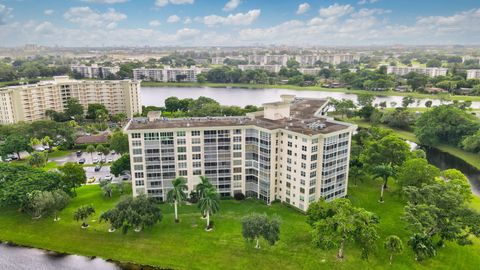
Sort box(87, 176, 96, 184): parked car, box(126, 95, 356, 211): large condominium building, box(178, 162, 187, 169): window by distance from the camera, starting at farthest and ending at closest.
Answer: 1. box(87, 176, 96, 184): parked car
2. box(178, 162, 187, 169): window
3. box(126, 95, 356, 211): large condominium building

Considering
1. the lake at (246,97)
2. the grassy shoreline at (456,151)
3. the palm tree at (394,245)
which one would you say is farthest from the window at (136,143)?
the lake at (246,97)

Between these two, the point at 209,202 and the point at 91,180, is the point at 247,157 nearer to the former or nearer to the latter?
the point at 209,202

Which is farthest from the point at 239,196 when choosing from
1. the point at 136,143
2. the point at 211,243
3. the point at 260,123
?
the point at 136,143

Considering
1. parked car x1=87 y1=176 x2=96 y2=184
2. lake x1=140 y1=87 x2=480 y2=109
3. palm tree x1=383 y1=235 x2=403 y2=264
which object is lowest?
parked car x1=87 y1=176 x2=96 y2=184

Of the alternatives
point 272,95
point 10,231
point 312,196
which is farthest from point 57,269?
point 272,95

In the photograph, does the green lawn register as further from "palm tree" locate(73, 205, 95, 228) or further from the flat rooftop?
the flat rooftop

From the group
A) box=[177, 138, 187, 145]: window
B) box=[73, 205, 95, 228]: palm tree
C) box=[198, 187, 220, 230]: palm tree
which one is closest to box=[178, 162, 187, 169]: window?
box=[177, 138, 187, 145]: window

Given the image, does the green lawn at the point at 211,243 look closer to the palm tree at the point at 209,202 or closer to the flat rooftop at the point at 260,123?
the palm tree at the point at 209,202
